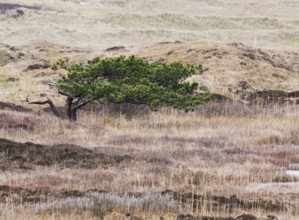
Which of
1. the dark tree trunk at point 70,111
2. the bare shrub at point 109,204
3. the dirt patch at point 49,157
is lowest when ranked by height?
the dark tree trunk at point 70,111

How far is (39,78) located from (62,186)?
23.4m

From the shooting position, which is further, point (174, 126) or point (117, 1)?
point (117, 1)

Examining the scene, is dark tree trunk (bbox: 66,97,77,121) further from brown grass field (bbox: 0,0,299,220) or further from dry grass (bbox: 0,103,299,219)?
dry grass (bbox: 0,103,299,219)

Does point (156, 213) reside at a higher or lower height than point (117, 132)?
higher

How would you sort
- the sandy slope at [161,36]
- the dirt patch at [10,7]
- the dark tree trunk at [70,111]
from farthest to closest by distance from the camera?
the dirt patch at [10,7] < the sandy slope at [161,36] < the dark tree trunk at [70,111]

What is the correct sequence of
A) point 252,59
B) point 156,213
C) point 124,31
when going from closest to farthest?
1. point 156,213
2. point 252,59
3. point 124,31

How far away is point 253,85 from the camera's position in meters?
33.2

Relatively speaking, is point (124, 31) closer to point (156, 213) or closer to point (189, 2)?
point (189, 2)

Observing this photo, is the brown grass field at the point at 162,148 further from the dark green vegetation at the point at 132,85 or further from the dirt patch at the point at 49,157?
the dark green vegetation at the point at 132,85

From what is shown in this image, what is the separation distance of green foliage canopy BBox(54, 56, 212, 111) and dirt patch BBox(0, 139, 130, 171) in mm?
6027

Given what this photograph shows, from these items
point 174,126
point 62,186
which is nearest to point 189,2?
point 174,126

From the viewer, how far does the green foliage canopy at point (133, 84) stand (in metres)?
22.0

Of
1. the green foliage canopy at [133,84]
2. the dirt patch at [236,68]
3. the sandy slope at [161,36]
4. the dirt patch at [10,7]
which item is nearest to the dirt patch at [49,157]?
the green foliage canopy at [133,84]

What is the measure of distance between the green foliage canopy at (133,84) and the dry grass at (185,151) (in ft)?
3.63
